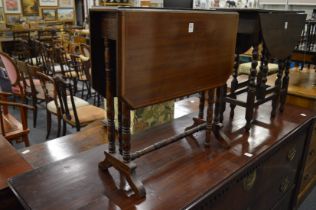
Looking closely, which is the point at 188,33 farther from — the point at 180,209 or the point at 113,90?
the point at 180,209

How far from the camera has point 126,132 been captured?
3.18ft

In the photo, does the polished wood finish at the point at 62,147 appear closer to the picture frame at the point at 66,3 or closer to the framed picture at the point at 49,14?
the framed picture at the point at 49,14

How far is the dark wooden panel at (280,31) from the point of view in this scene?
1.37 meters

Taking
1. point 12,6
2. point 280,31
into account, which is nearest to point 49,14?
point 12,6

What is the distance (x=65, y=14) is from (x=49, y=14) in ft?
1.36

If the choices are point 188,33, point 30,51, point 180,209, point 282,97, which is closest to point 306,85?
point 282,97

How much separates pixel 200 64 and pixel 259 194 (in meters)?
0.78

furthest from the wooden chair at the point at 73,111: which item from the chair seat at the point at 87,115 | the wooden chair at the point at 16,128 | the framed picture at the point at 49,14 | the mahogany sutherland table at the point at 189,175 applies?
the framed picture at the point at 49,14

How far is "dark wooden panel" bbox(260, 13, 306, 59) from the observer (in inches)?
54.0

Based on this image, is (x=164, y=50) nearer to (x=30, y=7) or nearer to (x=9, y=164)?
(x=9, y=164)

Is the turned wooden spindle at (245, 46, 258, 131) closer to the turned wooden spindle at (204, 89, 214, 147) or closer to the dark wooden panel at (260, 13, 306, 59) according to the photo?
the dark wooden panel at (260, 13, 306, 59)

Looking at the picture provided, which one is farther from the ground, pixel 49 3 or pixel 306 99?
pixel 49 3

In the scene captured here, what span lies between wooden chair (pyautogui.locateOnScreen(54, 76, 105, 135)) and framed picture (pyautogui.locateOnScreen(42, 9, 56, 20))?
5.21 m

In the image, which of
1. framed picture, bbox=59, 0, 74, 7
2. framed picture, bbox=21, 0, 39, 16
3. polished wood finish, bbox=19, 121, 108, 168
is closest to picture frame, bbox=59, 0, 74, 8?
framed picture, bbox=59, 0, 74, 7
